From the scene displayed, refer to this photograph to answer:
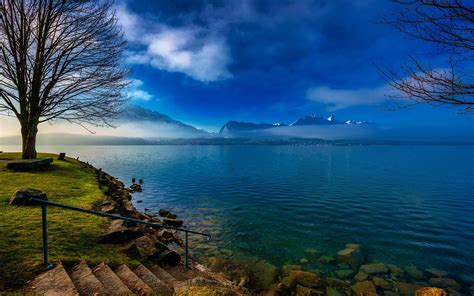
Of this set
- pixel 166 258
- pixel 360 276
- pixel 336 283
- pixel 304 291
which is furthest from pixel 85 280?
pixel 360 276

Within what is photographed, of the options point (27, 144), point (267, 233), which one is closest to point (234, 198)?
point (267, 233)

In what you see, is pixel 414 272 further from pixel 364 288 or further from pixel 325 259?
pixel 325 259

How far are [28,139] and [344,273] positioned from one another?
1050 inches

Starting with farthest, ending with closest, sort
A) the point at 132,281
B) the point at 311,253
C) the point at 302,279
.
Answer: the point at 311,253 < the point at 302,279 < the point at 132,281

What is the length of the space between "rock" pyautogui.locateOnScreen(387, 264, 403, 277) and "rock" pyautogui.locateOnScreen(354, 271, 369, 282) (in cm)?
150

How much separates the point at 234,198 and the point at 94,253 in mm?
20903

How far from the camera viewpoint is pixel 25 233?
736cm

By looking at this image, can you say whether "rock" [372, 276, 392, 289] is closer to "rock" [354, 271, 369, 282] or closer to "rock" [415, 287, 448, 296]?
"rock" [354, 271, 369, 282]

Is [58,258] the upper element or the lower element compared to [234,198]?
upper

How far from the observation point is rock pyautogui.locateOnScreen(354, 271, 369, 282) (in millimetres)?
10560

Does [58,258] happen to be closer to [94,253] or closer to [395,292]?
[94,253]

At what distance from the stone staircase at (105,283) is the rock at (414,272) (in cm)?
1024

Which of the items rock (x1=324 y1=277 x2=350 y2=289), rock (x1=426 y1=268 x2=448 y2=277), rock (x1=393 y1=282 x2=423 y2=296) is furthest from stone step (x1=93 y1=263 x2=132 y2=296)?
rock (x1=426 y1=268 x2=448 y2=277)

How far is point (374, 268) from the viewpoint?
11.5 meters
